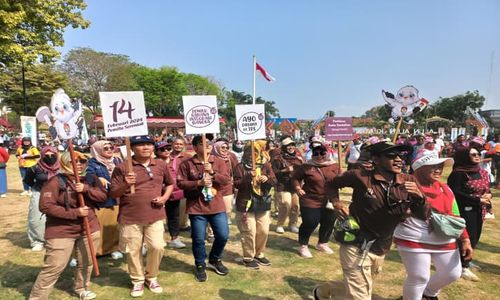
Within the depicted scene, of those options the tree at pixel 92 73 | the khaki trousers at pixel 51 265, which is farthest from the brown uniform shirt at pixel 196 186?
the tree at pixel 92 73

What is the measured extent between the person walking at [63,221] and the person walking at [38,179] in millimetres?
1907

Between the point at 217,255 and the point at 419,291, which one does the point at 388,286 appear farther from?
the point at 217,255

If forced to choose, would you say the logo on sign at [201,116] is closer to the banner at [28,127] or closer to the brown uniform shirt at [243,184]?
the brown uniform shirt at [243,184]

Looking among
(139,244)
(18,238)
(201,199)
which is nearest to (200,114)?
(201,199)

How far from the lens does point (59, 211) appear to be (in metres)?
3.66

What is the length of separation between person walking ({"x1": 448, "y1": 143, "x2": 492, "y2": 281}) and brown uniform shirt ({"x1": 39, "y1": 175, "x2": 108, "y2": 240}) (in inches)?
181

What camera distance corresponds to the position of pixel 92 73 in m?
46.6

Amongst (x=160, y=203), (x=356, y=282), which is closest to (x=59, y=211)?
(x=160, y=203)

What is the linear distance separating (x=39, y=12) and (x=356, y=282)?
20589 mm

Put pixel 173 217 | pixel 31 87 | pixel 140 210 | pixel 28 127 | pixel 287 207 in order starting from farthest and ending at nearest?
pixel 31 87 → pixel 28 127 → pixel 287 207 → pixel 173 217 → pixel 140 210

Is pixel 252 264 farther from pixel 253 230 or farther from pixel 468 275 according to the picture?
pixel 468 275

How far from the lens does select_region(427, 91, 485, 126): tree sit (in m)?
55.2

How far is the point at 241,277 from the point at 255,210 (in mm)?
947

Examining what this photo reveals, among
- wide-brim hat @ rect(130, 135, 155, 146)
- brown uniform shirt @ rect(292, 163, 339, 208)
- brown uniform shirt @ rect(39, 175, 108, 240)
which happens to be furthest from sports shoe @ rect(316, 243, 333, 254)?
brown uniform shirt @ rect(39, 175, 108, 240)
